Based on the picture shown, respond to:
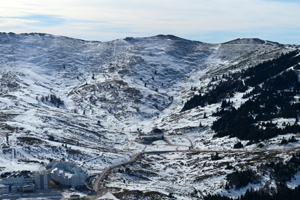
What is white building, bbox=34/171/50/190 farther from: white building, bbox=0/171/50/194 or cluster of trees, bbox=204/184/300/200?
cluster of trees, bbox=204/184/300/200

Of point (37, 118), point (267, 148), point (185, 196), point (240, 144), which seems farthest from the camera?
point (37, 118)

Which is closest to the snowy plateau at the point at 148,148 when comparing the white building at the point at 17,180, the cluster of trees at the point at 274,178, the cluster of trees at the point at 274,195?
the cluster of trees at the point at 274,178

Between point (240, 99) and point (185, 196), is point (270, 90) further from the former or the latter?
point (185, 196)

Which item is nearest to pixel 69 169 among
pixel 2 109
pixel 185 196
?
pixel 185 196

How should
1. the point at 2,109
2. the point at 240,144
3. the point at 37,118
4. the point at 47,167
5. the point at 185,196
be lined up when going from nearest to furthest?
the point at 185,196 → the point at 47,167 → the point at 240,144 → the point at 37,118 → the point at 2,109

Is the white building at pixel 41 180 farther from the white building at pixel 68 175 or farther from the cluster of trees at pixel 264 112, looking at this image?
the cluster of trees at pixel 264 112

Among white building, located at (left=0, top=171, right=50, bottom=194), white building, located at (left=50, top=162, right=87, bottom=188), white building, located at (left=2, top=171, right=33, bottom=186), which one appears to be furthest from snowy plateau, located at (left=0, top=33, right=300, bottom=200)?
white building, located at (left=0, top=171, right=50, bottom=194)

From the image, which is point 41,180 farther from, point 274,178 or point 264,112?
point 264,112

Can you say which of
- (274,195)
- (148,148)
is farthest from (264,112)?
(274,195)
